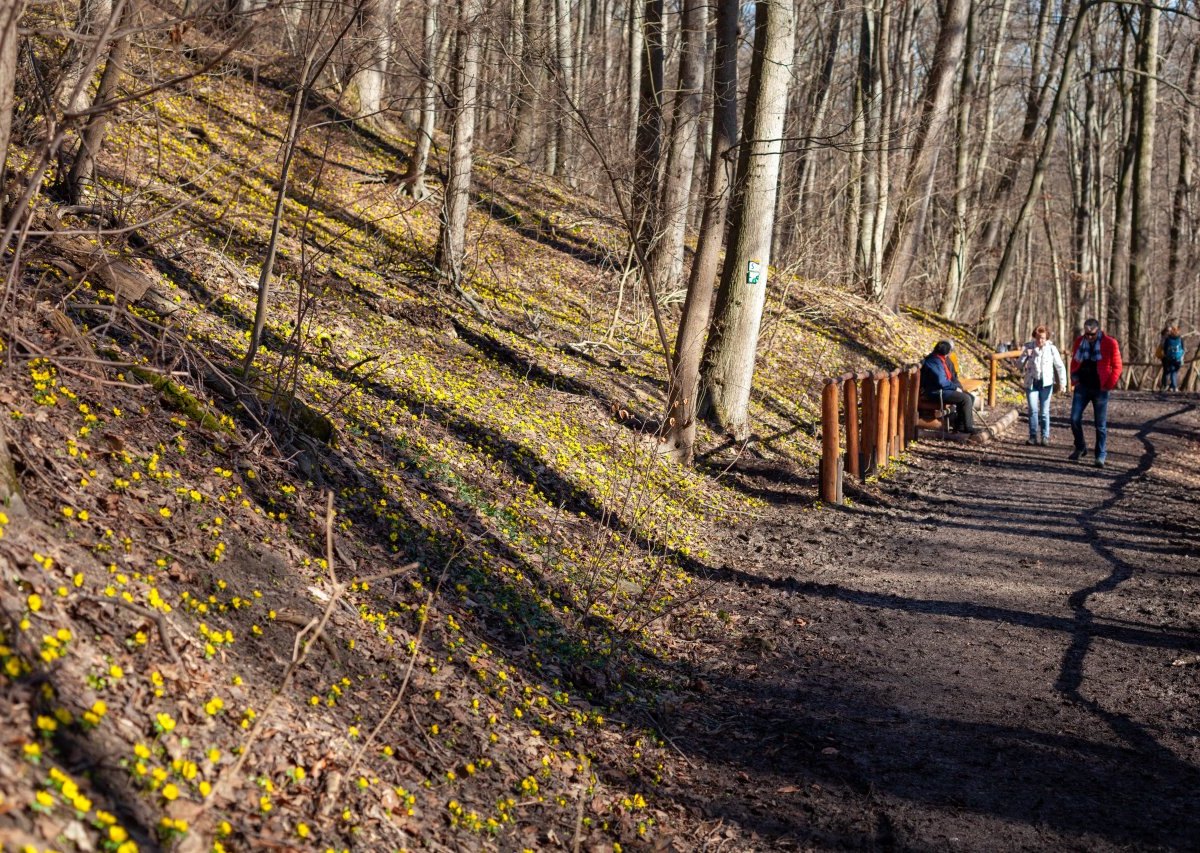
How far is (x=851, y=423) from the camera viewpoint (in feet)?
38.0

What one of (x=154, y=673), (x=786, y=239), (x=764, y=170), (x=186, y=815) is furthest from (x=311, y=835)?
(x=786, y=239)

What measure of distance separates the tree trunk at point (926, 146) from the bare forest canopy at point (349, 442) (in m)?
5.39

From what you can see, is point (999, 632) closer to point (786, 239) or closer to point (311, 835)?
point (311, 835)

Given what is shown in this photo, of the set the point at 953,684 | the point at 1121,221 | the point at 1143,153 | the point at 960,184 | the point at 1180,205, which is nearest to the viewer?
the point at 953,684

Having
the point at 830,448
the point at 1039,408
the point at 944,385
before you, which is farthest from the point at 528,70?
the point at 1039,408

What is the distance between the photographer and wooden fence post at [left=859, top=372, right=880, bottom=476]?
488 inches

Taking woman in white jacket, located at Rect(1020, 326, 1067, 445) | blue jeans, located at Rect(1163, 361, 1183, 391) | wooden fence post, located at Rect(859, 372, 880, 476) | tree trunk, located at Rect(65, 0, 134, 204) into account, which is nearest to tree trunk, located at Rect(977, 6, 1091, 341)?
blue jeans, located at Rect(1163, 361, 1183, 391)

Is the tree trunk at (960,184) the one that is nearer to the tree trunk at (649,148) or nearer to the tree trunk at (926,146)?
the tree trunk at (926,146)

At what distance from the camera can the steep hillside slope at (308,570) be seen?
346cm

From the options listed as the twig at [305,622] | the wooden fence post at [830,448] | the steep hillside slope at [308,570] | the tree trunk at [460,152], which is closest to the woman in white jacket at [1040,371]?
the wooden fence post at [830,448]

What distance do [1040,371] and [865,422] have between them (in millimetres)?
3881

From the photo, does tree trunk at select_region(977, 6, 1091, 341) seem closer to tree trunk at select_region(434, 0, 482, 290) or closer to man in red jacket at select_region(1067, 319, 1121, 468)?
man in red jacket at select_region(1067, 319, 1121, 468)

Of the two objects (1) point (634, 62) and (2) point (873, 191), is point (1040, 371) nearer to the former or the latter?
(2) point (873, 191)

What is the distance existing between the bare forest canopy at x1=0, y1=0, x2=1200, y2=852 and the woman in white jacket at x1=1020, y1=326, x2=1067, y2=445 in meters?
3.33
